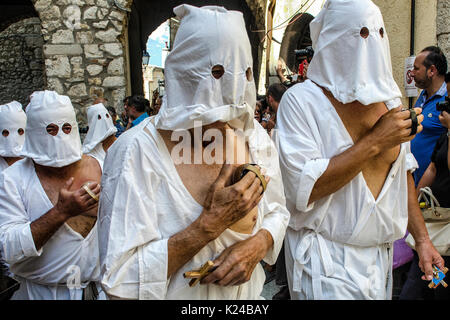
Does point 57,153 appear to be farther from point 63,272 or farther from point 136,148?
point 136,148

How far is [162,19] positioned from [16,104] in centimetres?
1095

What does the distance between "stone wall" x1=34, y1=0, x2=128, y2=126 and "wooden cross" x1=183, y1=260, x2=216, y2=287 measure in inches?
301

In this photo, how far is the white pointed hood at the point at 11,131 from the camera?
3744 millimetres

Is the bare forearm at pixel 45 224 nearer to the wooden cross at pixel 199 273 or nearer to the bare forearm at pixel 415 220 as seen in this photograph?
the wooden cross at pixel 199 273

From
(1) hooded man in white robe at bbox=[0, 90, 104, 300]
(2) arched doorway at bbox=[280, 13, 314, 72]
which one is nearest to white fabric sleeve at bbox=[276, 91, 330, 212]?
(1) hooded man in white robe at bbox=[0, 90, 104, 300]

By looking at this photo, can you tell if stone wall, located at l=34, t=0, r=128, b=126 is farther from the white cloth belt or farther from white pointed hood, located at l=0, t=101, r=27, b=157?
the white cloth belt

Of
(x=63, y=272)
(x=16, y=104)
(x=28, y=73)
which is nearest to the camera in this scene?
(x=63, y=272)

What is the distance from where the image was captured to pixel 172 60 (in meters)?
1.57

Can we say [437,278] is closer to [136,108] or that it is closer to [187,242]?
[187,242]

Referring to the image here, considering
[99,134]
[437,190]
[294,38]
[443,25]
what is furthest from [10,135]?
[294,38]

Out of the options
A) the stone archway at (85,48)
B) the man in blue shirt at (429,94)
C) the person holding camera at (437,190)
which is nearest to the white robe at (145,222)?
the person holding camera at (437,190)

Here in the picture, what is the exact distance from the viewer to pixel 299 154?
→ 6.75 feet

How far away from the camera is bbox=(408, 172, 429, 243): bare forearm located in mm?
2367
